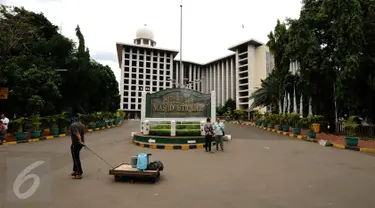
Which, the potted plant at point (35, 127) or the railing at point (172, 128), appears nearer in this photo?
the railing at point (172, 128)

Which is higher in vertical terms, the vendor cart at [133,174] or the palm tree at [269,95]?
the palm tree at [269,95]

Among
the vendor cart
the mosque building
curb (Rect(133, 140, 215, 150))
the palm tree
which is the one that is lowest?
curb (Rect(133, 140, 215, 150))

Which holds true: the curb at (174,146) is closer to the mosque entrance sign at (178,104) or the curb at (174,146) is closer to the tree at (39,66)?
the mosque entrance sign at (178,104)

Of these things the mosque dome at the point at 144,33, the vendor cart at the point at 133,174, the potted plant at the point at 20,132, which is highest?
the mosque dome at the point at 144,33

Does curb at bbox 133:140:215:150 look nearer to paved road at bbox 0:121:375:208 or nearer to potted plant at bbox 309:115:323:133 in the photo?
paved road at bbox 0:121:375:208

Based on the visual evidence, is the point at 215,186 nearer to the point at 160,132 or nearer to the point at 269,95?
the point at 160,132

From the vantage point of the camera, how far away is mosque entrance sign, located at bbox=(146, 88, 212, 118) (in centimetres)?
1519

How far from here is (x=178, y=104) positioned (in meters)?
15.2

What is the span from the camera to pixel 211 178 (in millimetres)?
A: 5820

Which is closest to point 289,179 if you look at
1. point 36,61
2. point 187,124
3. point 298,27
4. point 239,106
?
point 187,124

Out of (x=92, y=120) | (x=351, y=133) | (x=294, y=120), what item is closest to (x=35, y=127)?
(x=92, y=120)

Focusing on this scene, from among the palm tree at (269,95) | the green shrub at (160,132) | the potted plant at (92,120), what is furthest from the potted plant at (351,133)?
the palm tree at (269,95)

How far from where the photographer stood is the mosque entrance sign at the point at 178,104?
1519 centimetres

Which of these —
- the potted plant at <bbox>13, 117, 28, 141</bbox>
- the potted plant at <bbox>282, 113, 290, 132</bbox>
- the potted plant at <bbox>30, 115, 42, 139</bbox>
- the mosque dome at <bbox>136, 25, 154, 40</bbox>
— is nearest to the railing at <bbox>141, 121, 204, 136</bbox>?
the potted plant at <bbox>30, 115, 42, 139</bbox>
